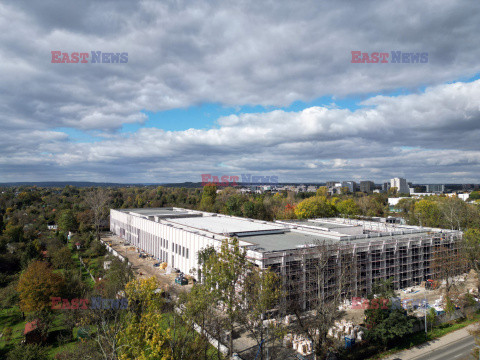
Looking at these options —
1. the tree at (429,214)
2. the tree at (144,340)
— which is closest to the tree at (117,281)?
the tree at (144,340)

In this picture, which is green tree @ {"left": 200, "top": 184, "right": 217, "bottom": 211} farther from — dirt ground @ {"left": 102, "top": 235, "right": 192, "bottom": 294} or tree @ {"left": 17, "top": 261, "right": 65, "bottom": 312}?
tree @ {"left": 17, "top": 261, "right": 65, "bottom": 312}

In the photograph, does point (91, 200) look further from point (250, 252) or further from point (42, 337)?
point (250, 252)

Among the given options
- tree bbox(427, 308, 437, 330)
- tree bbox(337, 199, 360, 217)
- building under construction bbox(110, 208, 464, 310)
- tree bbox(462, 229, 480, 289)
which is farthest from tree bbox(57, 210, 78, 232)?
tree bbox(462, 229, 480, 289)

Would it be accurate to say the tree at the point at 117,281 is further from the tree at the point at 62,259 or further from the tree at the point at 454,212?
the tree at the point at 454,212

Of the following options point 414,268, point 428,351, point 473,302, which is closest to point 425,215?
point 414,268

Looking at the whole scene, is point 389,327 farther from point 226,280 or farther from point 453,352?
point 226,280

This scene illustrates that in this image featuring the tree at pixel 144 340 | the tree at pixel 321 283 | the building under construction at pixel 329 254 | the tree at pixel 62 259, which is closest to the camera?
Result: the tree at pixel 144 340

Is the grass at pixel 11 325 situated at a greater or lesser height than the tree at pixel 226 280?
lesser
